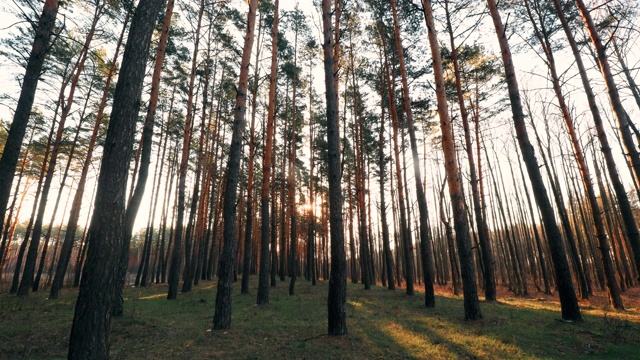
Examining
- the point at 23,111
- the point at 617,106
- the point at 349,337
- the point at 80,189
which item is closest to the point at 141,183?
the point at 23,111

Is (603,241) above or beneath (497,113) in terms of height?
beneath

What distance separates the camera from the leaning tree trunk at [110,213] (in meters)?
3.30

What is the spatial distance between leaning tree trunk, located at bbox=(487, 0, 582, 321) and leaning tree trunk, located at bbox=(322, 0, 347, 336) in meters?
4.79

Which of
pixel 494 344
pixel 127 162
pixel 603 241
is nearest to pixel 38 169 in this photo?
pixel 127 162

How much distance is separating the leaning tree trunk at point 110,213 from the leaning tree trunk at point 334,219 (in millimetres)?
3712

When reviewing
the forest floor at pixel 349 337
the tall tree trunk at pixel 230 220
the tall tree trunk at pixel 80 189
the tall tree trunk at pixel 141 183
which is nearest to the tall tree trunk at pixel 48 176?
the tall tree trunk at pixel 80 189

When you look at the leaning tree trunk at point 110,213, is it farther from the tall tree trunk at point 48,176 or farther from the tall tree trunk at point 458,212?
the tall tree trunk at point 48,176

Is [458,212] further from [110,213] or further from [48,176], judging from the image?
[48,176]

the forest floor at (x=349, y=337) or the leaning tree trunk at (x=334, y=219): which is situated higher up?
the leaning tree trunk at (x=334, y=219)

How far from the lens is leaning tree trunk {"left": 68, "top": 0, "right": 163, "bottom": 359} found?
10.8 ft

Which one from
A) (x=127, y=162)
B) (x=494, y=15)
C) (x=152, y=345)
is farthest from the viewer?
(x=494, y=15)

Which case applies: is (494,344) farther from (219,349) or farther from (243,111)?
(243,111)

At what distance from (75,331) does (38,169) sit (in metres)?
22.9

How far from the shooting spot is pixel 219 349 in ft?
16.4
